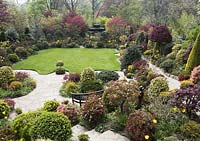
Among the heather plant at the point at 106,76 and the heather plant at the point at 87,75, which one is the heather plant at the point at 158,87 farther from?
the heather plant at the point at 106,76

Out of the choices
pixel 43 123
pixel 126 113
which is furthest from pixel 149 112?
pixel 43 123

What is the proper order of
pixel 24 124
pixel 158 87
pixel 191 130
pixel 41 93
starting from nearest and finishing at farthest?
1. pixel 191 130
2. pixel 24 124
3. pixel 158 87
4. pixel 41 93

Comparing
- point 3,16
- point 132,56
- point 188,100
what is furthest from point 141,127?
point 3,16

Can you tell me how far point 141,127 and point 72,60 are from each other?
18636mm

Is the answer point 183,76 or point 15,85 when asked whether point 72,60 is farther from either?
point 183,76

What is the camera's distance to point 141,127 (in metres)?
10.4

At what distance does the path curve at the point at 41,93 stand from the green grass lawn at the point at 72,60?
1.88 metres

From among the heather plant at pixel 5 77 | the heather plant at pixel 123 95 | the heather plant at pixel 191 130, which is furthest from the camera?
the heather plant at pixel 5 77

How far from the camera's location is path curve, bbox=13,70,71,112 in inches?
656

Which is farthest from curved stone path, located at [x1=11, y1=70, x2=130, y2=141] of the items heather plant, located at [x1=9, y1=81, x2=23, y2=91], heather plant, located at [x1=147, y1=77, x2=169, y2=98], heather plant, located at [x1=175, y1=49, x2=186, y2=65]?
heather plant, located at [x1=147, y1=77, x2=169, y2=98]

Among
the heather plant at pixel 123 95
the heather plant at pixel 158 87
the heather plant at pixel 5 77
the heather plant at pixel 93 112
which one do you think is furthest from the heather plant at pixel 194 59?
the heather plant at pixel 5 77

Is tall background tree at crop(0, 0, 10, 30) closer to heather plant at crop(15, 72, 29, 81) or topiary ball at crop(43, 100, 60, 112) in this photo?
heather plant at crop(15, 72, 29, 81)

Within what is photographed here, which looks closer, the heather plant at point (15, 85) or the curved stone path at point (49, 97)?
the curved stone path at point (49, 97)

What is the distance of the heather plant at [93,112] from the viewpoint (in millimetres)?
12234
